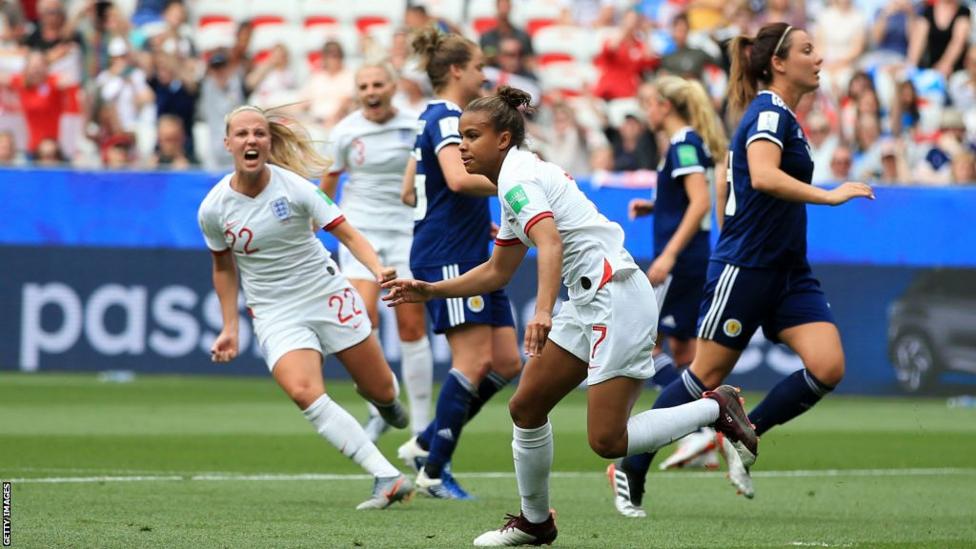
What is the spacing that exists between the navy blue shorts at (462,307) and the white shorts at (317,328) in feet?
1.41

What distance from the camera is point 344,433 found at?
846cm

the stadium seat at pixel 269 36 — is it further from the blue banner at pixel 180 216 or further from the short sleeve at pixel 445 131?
the short sleeve at pixel 445 131

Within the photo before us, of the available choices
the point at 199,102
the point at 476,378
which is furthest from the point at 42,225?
the point at 476,378

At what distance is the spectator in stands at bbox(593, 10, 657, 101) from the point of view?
67.9ft

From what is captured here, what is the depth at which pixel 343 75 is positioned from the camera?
66.0ft

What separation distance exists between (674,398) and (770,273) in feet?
2.60

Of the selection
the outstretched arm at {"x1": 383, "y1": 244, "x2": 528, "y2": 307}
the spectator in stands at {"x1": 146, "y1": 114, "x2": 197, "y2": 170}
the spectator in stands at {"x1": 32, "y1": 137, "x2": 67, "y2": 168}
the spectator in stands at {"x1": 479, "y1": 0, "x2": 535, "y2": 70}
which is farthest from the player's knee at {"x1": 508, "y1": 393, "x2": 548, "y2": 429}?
the spectator in stands at {"x1": 479, "y1": 0, "x2": 535, "y2": 70}

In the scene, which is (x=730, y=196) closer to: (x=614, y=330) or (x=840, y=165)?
(x=614, y=330)

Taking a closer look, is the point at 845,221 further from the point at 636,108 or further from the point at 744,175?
the point at 744,175

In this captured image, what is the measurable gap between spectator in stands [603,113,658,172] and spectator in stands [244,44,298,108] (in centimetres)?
436

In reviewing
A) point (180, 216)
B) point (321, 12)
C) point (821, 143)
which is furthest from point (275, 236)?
point (321, 12)

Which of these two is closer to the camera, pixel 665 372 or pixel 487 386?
pixel 487 386

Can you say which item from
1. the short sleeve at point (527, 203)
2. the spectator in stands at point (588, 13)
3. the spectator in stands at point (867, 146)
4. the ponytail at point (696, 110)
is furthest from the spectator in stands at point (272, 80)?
the short sleeve at point (527, 203)

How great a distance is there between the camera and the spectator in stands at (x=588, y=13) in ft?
73.8
